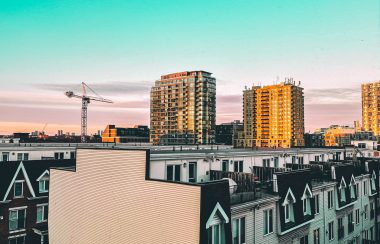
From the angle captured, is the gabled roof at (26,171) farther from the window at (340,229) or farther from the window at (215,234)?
the window at (340,229)

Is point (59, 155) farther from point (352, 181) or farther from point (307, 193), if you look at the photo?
point (352, 181)

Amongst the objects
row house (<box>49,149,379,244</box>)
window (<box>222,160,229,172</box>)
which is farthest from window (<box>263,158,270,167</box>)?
window (<box>222,160,229,172</box>)

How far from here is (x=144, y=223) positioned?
18.0 m

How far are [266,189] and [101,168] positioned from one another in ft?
41.1

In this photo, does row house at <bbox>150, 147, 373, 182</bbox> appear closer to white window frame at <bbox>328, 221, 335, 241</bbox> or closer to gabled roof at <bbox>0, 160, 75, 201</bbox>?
white window frame at <bbox>328, 221, 335, 241</bbox>

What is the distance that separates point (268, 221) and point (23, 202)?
91.0ft

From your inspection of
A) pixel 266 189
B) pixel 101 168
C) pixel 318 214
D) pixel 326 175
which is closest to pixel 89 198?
pixel 101 168

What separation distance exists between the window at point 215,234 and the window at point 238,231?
2064 millimetres

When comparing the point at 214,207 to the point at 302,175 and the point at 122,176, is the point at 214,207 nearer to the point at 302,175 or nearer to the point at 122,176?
the point at 122,176

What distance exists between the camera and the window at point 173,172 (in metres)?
23.3

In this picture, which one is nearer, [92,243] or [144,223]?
[144,223]

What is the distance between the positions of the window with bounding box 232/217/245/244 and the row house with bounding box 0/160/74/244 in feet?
83.4

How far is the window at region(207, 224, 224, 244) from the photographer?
16.3 meters

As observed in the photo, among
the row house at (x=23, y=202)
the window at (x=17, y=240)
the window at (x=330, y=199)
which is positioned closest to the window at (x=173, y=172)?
the window at (x=330, y=199)
